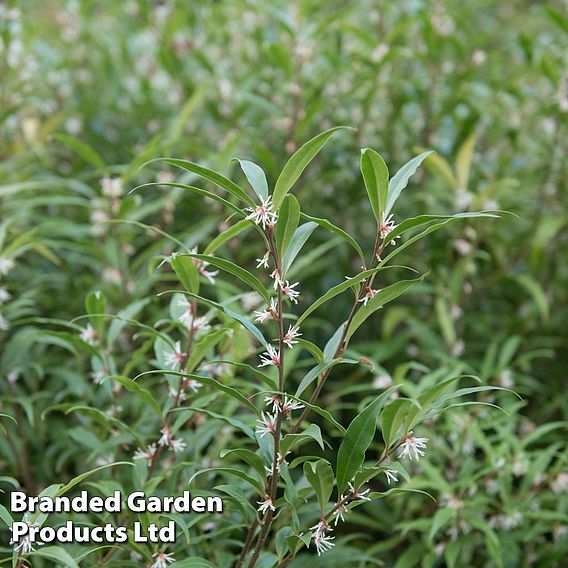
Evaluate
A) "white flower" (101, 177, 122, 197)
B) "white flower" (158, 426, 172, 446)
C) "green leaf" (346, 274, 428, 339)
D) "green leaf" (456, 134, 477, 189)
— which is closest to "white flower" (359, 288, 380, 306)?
"green leaf" (346, 274, 428, 339)

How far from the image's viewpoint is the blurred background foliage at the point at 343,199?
5.00 ft

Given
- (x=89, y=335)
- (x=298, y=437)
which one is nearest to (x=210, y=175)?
(x=298, y=437)

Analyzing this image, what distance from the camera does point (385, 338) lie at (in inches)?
72.6

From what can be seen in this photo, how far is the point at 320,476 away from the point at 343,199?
4.29ft

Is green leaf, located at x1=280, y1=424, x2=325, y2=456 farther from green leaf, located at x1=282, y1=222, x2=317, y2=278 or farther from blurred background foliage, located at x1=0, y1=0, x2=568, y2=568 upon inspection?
blurred background foliage, located at x1=0, y1=0, x2=568, y2=568

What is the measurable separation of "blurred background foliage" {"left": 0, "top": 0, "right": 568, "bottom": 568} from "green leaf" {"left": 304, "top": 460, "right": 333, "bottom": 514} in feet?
1.60

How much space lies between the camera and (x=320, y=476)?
93cm

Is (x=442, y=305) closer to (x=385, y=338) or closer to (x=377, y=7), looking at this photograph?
(x=385, y=338)

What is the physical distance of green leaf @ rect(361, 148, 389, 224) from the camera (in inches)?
34.1

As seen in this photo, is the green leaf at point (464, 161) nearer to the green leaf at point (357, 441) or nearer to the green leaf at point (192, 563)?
the green leaf at point (357, 441)

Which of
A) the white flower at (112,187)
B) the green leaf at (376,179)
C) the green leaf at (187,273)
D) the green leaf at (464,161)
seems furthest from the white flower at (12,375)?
the green leaf at (464,161)

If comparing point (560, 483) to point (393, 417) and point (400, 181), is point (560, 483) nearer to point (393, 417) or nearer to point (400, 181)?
point (393, 417)

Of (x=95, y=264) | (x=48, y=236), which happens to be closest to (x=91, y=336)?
(x=95, y=264)

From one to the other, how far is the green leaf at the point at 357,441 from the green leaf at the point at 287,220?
0.74 feet
